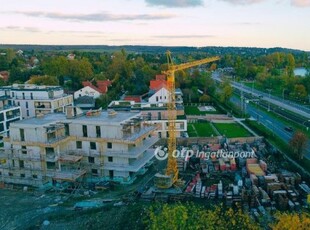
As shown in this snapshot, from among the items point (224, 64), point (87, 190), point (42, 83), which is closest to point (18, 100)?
Answer: point (42, 83)

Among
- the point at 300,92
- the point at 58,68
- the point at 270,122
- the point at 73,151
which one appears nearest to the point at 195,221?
the point at 73,151

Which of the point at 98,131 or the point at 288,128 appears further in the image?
the point at 288,128

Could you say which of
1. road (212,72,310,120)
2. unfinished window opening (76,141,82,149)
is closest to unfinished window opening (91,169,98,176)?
unfinished window opening (76,141,82,149)

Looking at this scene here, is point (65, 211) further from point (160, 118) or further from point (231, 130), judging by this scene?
point (231, 130)

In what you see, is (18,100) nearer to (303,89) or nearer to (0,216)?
(0,216)

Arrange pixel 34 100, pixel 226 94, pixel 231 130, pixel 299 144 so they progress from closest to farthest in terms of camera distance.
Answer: pixel 299 144
pixel 231 130
pixel 34 100
pixel 226 94

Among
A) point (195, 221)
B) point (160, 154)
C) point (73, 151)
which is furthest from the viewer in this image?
point (160, 154)

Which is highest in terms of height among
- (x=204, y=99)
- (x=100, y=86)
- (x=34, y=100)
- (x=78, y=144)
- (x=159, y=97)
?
(x=34, y=100)

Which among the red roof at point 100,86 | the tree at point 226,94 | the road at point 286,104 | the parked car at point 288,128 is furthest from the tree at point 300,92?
the red roof at point 100,86
